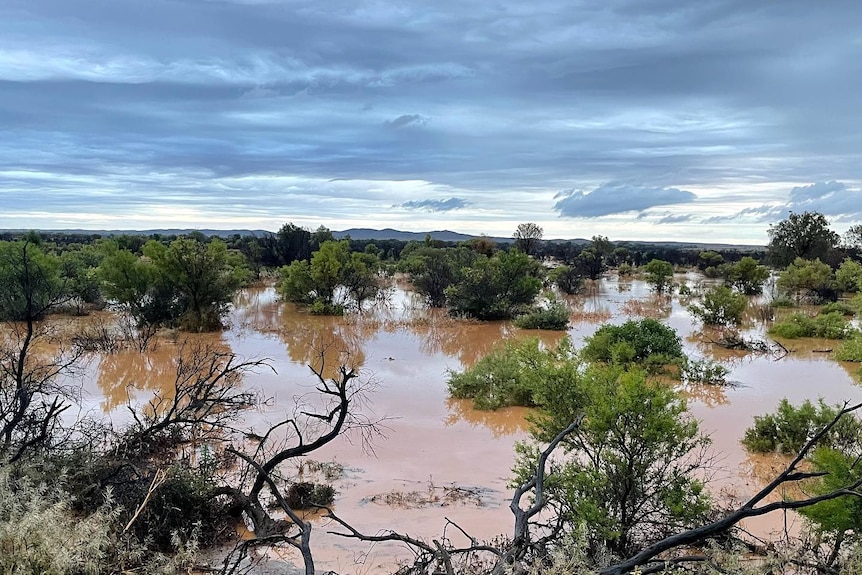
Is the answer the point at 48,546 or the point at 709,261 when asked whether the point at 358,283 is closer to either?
the point at 48,546

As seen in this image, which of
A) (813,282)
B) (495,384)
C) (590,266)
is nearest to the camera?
(495,384)

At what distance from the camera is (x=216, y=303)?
24.1 metres

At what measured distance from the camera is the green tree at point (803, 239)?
1647 inches

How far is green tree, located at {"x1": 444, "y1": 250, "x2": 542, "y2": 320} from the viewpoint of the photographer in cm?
2641

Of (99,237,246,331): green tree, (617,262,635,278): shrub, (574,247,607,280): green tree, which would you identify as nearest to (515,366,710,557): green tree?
(99,237,246,331): green tree

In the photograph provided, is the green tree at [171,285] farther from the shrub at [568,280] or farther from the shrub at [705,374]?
the shrub at [568,280]

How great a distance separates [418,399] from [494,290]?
13122 millimetres

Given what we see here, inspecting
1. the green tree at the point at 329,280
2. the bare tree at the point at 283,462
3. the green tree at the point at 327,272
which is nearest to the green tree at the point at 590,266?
the green tree at the point at 329,280

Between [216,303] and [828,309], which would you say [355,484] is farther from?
[828,309]

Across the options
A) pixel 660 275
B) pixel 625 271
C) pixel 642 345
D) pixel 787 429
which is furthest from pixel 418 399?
pixel 625 271

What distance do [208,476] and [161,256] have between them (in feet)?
58.8

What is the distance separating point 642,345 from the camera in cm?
1708

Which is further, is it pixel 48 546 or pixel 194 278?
pixel 194 278

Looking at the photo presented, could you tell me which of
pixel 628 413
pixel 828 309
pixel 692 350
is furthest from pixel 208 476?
pixel 828 309
